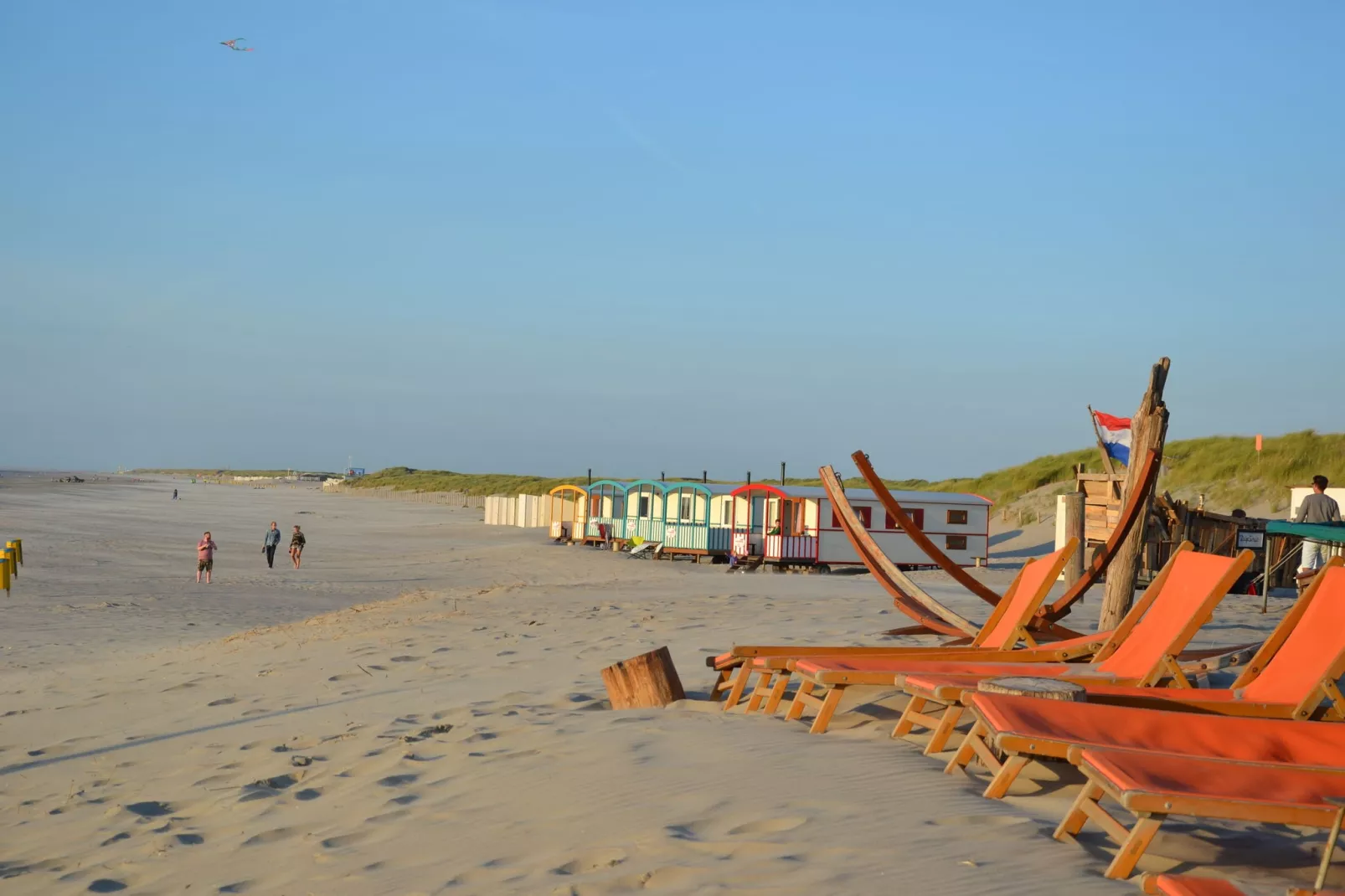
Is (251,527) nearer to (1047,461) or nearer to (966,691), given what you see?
(1047,461)

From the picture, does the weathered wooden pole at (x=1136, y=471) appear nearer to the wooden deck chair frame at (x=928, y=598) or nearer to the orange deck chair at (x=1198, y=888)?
the wooden deck chair frame at (x=928, y=598)

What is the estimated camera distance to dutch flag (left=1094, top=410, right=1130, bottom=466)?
1923 centimetres

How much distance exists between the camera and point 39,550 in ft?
96.8

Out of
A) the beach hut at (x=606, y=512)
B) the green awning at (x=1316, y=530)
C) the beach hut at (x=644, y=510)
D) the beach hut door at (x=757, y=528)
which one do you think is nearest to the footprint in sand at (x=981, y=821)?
the green awning at (x=1316, y=530)

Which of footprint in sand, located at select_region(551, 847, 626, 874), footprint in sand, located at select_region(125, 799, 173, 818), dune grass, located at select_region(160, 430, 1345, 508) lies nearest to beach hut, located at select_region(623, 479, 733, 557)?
dune grass, located at select_region(160, 430, 1345, 508)

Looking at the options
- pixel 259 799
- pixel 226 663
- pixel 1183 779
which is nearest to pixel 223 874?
pixel 259 799

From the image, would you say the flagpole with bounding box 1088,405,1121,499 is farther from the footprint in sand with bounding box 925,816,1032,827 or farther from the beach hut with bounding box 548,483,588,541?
the beach hut with bounding box 548,483,588,541

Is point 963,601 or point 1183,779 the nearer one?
point 1183,779

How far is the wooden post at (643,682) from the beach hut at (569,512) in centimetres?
2749

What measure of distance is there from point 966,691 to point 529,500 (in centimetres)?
4307

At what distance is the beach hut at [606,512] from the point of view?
3338 cm

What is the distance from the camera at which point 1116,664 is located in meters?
6.57

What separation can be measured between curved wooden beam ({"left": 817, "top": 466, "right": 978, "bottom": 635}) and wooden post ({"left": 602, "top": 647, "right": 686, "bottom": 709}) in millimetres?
2746

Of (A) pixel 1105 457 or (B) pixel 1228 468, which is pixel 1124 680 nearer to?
(A) pixel 1105 457
